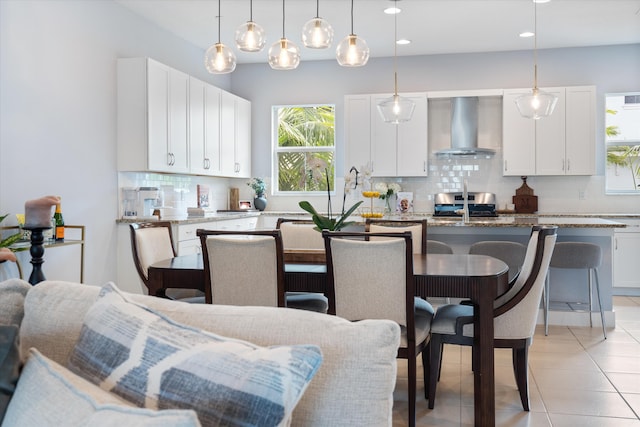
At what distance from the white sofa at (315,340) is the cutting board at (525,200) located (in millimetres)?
6154

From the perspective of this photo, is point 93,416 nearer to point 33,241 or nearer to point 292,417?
point 292,417

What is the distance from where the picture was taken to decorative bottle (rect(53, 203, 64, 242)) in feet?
13.6

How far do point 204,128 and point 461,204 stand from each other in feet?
10.5

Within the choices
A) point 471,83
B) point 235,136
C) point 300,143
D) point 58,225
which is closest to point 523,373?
point 58,225

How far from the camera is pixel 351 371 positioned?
108 cm

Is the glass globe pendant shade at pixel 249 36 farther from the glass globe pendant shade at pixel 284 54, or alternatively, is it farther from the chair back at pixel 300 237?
the chair back at pixel 300 237

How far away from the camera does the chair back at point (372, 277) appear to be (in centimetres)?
259

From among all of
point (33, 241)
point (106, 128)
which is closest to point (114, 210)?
point (106, 128)

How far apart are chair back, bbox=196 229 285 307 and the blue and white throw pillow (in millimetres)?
1621

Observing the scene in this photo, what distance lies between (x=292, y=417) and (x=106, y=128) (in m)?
4.48

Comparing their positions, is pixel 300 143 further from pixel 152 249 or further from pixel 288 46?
pixel 152 249

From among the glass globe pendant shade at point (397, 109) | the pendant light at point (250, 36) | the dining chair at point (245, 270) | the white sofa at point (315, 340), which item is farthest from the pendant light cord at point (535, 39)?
the white sofa at point (315, 340)

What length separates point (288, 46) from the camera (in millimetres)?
Answer: 3504

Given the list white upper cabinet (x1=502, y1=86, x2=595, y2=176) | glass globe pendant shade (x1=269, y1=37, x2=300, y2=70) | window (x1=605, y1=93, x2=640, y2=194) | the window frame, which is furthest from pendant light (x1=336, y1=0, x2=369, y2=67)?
window (x1=605, y1=93, x2=640, y2=194)
